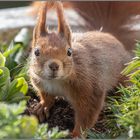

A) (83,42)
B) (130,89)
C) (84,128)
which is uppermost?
(83,42)

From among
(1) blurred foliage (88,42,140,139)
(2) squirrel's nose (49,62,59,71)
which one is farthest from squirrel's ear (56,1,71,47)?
(1) blurred foliage (88,42,140,139)

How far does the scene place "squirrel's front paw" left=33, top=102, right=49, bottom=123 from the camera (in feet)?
10.0

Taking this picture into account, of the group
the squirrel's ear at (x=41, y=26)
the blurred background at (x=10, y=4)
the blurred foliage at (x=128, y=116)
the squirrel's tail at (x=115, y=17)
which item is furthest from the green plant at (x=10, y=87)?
the blurred background at (x=10, y=4)

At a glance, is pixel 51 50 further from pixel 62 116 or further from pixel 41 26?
pixel 62 116

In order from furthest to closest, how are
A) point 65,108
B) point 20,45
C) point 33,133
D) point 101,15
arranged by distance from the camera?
1. point 101,15
2. point 20,45
3. point 65,108
4. point 33,133

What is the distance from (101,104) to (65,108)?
254 mm

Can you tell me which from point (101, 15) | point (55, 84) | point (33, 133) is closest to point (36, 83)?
point (55, 84)

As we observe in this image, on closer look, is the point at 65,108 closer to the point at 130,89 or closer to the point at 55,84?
the point at 55,84

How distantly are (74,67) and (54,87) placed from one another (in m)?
0.15

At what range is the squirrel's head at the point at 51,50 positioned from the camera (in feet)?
8.71

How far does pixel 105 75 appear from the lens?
3217 millimetres

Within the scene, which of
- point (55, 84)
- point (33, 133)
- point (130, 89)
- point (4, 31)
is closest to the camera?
point (33, 133)

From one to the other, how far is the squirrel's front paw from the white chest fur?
0.15m

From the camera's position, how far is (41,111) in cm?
307
